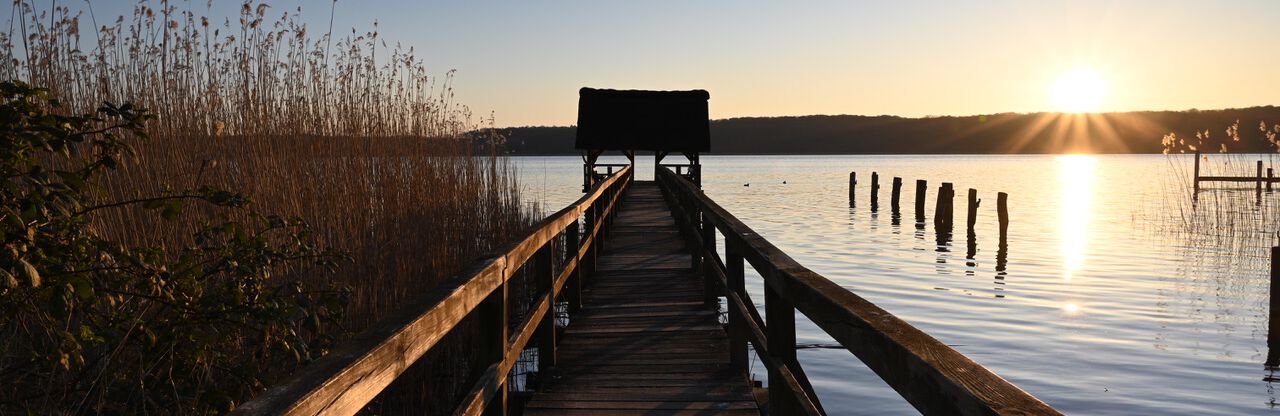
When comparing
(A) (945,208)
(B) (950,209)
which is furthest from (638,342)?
(B) (950,209)

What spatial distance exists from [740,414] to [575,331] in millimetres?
2395

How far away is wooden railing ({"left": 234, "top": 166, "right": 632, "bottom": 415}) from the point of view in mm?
1834

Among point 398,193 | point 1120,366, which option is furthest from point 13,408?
point 1120,366

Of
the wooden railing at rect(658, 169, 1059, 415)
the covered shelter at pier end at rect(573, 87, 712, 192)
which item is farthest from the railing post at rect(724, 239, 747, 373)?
the covered shelter at pier end at rect(573, 87, 712, 192)

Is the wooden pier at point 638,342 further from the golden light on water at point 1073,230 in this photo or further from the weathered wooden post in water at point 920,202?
the weathered wooden post in water at point 920,202

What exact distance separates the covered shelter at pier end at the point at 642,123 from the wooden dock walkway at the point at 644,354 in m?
21.4

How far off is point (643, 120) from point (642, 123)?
12 centimetres

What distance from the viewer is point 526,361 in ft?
28.0

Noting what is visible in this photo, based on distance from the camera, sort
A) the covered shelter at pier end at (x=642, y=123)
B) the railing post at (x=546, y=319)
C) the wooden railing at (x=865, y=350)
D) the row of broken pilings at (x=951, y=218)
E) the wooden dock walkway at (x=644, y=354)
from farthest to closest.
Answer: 1. the covered shelter at pier end at (x=642, y=123)
2. the row of broken pilings at (x=951, y=218)
3. the railing post at (x=546, y=319)
4. the wooden dock walkway at (x=644, y=354)
5. the wooden railing at (x=865, y=350)

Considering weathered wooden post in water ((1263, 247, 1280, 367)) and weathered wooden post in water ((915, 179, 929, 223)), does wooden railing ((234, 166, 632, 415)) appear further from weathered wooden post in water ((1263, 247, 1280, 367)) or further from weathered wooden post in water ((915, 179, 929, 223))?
weathered wooden post in water ((915, 179, 929, 223))

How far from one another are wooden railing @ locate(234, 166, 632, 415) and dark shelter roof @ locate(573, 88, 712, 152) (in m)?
26.0

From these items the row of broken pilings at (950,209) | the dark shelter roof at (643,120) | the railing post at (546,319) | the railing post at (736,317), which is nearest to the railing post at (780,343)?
the railing post at (736,317)

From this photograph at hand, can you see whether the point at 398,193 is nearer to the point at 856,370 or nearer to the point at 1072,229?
the point at 856,370

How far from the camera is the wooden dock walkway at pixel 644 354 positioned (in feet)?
16.3
